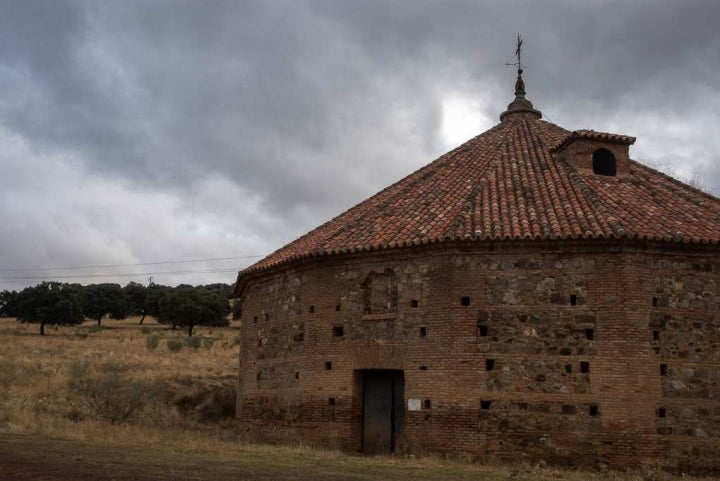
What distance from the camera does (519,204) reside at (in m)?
15.1

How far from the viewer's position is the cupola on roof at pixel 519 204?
545 inches

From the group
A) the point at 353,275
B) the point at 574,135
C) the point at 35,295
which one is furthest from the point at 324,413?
the point at 35,295

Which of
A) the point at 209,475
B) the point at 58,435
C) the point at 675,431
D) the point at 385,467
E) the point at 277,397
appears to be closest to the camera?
the point at 209,475

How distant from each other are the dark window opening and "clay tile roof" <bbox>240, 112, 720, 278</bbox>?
0.96ft

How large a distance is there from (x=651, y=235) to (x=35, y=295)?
161 feet

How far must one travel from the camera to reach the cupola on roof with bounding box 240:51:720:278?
45.4ft

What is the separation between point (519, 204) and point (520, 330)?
291cm

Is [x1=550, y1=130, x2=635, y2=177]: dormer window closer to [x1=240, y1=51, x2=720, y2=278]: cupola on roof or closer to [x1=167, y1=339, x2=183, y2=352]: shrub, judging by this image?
[x1=240, y1=51, x2=720, y2=278]: cupola on roof

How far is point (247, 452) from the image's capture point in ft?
43.9

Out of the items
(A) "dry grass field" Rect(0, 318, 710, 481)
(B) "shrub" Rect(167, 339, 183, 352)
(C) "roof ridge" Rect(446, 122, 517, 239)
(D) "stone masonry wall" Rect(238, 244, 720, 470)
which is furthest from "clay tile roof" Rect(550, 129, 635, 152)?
(B) "shrub" Rect(167, 339, 183, 352)

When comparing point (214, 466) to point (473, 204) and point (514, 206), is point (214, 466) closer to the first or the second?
point (473, 204)

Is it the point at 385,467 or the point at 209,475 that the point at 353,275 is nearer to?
the point at 385,467

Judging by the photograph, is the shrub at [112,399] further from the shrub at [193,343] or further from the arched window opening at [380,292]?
the shrub at [193,343]

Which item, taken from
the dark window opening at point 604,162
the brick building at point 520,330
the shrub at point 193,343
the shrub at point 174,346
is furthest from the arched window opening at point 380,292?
the shrub at point 193,343
